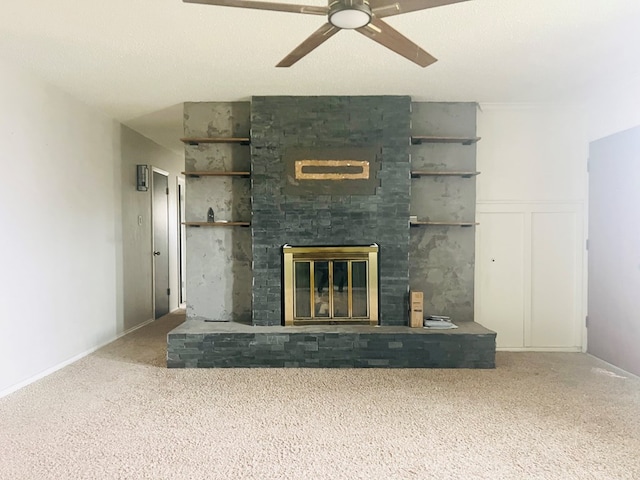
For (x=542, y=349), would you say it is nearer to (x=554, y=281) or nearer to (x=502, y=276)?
(x=554, y=281)

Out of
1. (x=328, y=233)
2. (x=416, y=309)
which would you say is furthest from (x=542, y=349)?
(x=328, y=233)

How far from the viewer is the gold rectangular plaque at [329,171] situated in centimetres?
405

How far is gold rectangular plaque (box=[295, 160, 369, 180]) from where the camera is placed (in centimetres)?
405

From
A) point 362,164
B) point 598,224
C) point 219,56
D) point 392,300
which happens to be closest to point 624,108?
point 598,224

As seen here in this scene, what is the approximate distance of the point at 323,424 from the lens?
2594 millimetres

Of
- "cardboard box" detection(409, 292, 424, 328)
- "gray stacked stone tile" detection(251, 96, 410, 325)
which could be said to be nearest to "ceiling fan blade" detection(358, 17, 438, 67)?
"gray stacked stone tile" detection(251, 96, 410, 325)

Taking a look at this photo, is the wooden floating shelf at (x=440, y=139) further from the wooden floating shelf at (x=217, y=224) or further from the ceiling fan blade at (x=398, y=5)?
the ceiling fan blade at (x=398, y=5)

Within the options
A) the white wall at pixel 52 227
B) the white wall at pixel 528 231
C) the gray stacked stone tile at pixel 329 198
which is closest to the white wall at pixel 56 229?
the white wall at pixel 52 227

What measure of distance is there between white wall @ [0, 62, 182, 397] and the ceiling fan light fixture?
268 centimetres

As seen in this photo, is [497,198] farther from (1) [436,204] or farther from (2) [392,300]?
(2) [392,300]

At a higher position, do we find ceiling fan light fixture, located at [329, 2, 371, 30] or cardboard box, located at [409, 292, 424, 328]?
ceiling fan light fixture, located at [329, 2, 371, 30]

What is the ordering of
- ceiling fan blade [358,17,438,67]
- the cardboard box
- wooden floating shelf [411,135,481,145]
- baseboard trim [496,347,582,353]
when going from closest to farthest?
ceiling fan blade [358,17,438,67], the cardboard box, wooden floating shelf [411,135,481,145], baseboard trim [496,347,582,353]

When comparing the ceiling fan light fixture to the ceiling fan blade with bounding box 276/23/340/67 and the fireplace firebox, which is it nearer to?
the ceiling fan blade with bounding box 276/23/340/67

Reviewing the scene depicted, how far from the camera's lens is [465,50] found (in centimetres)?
300
